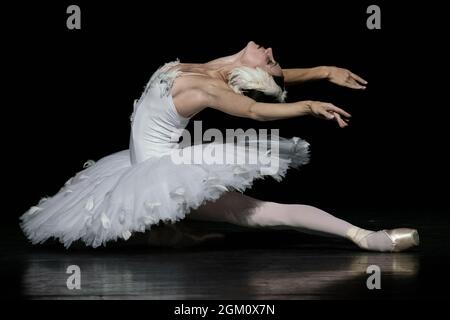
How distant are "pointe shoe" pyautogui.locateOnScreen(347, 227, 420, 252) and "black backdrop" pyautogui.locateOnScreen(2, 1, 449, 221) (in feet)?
5.29

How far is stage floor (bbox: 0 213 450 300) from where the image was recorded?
248cm

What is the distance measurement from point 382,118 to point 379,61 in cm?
38

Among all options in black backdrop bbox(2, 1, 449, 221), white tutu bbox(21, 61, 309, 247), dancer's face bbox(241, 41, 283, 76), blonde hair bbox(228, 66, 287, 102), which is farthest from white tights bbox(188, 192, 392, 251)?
black backdrop bbox(2, 1, 449, 221)

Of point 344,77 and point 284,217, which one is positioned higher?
point 344,77

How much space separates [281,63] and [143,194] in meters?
2.25

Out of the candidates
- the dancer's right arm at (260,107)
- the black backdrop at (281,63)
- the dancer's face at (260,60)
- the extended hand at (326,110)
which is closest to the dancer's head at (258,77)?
the dancer's face at (260,60)

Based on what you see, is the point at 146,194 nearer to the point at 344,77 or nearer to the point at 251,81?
Answer: the point at 251,81

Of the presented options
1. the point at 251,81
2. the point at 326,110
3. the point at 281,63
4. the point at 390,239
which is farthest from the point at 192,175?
the point at 281,63

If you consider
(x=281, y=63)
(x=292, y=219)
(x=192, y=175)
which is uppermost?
(x=281, y=63)

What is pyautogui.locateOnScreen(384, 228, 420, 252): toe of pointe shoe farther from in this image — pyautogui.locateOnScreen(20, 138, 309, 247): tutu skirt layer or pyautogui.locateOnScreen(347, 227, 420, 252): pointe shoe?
pyautogui.locateOnScreen(20, 138, 309, 247): tutu skirt layer

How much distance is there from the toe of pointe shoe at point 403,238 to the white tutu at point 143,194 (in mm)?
413

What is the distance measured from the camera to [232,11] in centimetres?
513

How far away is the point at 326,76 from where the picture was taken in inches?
143
